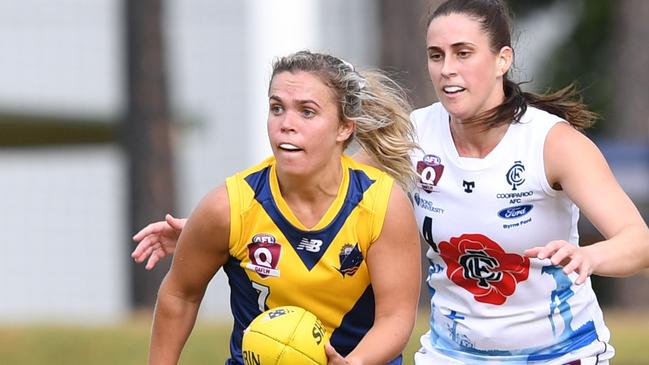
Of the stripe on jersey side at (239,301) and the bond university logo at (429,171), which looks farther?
the bond university logo at (429,171)

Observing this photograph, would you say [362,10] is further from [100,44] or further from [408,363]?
[408,363]

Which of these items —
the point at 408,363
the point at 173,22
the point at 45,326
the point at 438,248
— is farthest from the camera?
the point at 173,22

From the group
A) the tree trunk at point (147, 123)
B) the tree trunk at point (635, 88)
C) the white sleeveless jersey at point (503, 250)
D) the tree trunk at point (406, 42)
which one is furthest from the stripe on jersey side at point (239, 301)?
the tree trunk at point (635, 88)

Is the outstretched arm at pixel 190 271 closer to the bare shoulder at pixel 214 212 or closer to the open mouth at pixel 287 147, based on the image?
the bare shoulder at pixel 214 212

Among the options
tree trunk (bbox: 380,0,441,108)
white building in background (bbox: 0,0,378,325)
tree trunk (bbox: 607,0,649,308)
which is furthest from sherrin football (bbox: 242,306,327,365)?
white building in background (bbox: 0,0,378,325)

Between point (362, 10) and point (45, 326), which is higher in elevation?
point (362, 10)

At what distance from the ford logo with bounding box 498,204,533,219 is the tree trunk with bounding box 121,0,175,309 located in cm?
992

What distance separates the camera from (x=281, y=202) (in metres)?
4.91

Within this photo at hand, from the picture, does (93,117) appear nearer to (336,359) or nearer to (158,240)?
(158,240)

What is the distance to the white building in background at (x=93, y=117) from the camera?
18781mm

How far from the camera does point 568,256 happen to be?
4293mm

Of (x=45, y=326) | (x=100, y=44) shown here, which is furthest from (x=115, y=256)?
(x=45, y=326)

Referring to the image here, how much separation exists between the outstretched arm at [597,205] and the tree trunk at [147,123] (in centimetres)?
1009

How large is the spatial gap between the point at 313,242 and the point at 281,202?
0.18m
